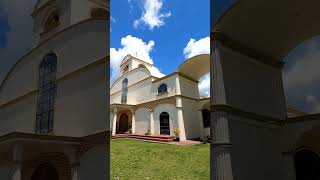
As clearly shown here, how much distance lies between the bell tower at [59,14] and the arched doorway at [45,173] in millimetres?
2208

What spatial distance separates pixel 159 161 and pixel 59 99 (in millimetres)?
2048

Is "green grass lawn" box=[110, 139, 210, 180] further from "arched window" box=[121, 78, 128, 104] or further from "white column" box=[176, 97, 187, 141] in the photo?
"arched window" box=[121, 78, 128, 104]

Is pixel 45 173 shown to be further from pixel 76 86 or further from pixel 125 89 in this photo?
pixel 125 89

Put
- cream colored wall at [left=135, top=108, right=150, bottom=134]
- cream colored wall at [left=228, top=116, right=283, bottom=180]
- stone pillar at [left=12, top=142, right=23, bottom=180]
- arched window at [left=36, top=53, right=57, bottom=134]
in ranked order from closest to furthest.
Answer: cream colored wall at [left=135, top=108, right=150, bottom=134]
cream colored wall at [left=228, top=116, right=283, bottom=180]
stone pillar at [left=12, top=142, right=23, bottom=180]
arched window at [left=36, top=53, right=57, bottom=134]

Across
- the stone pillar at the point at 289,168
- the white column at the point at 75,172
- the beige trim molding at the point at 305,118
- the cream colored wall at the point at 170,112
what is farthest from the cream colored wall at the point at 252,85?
the white column at the point at 75,172

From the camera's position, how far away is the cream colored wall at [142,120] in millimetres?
Answer: 3261

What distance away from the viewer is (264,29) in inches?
193

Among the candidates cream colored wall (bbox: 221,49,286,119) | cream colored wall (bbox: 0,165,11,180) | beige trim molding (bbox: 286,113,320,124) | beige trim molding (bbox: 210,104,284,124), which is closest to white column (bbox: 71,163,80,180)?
cream colored wall (bbox: 0,165,11,180)

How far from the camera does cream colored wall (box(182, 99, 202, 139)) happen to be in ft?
10.0

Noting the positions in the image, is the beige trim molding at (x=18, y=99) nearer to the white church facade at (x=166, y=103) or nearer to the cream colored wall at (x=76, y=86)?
the cream colored wall at (x=76, y=86)

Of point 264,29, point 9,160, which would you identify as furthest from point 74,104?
point 264,29

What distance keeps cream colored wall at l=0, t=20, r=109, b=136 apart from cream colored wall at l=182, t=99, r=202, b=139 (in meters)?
1.03

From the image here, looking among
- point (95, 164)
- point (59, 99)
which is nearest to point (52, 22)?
point (59, 99)

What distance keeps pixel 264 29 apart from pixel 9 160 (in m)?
4.84
